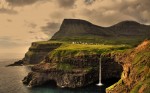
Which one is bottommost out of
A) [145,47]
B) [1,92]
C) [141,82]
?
[1,92]

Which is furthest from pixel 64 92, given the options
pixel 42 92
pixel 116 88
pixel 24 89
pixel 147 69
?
pixel 147 69

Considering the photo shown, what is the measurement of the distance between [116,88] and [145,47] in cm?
2499

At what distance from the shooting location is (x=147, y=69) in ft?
393

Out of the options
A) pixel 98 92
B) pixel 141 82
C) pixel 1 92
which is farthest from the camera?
pixel 1 92

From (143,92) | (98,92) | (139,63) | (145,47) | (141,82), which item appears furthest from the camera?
(98,92)

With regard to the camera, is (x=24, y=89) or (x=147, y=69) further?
(x=24, y=89)

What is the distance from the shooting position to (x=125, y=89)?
130m

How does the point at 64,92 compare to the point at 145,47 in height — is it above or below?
below

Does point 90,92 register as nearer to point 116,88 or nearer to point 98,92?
point 98,92

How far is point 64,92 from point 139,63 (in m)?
70.0

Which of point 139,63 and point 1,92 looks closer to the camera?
point 139,63

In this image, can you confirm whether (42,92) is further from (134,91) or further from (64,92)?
(134,91)

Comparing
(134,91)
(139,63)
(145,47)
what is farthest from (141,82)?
(145,47)

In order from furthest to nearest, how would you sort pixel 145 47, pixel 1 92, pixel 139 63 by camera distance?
pixel 1 92 → pixel 145 47 → pixel 139 63
